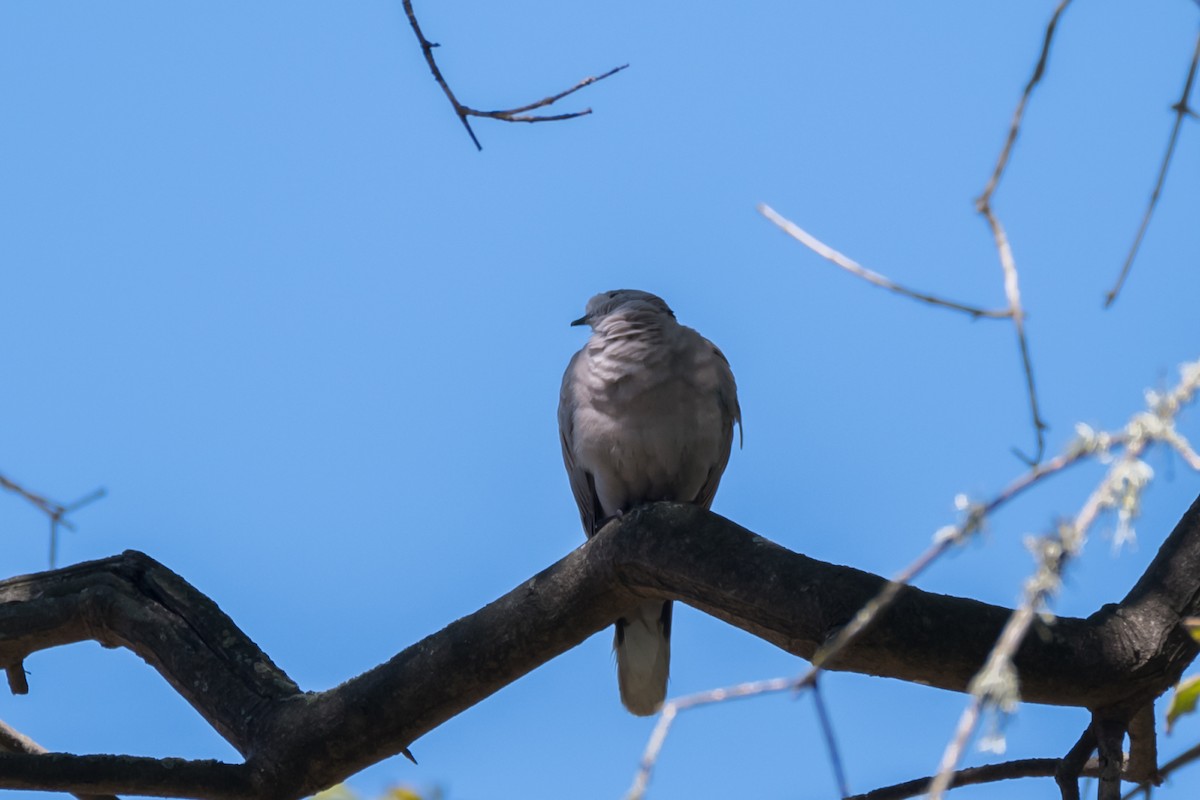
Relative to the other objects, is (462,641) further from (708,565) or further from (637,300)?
(637,300)

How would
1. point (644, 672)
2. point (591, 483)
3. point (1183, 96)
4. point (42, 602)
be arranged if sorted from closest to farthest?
point (1183, 96) < point (42, 602) < point (644, 672) < point (591, 483)

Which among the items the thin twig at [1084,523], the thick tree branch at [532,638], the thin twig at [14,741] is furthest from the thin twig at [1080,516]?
the thin twig at [14,741]

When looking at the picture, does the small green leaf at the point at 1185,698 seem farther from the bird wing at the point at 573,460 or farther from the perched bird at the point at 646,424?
the bird wing at the point at 573,460

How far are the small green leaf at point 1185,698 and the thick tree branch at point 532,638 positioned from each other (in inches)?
27.7

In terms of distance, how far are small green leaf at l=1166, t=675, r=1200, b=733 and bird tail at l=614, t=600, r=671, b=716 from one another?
253 centimetres

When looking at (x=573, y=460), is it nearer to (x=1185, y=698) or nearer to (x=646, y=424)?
(x=646, y=424)

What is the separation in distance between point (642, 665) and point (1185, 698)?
2.64m

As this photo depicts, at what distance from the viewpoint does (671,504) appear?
11.4ft

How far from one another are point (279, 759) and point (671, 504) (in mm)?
1214

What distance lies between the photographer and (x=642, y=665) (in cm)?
444

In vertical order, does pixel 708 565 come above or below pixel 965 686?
above

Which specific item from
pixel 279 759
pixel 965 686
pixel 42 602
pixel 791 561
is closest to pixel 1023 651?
pixel 965 686

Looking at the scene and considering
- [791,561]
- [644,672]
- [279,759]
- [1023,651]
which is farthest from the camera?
[644,672]

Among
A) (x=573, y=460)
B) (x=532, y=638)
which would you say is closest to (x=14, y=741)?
(x=532, y=638)
